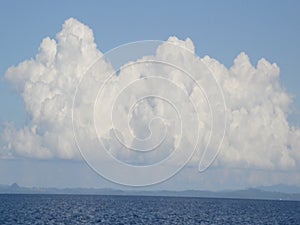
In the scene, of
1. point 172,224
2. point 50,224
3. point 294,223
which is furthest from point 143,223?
point 294,223

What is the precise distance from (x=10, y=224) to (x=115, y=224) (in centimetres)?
2752

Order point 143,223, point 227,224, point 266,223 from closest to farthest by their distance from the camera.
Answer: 1. point 143,223
2. point 227,224
3. point 266,223

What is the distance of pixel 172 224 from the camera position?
15350 centimetres

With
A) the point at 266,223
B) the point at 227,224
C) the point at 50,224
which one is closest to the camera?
the point at 50,224

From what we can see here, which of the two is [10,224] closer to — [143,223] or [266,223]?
[143,223]

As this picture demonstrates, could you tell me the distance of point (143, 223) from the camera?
Result: 153 m

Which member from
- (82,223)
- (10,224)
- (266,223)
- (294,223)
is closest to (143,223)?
(82,223)

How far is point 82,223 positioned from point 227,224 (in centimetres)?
4591

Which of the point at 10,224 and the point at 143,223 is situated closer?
the point at 10,224

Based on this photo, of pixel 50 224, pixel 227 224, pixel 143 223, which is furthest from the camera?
pixel 227 224

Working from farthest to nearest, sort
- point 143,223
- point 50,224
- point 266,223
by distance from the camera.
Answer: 1. point 266,223
2. point 143,223
3. point 50,224

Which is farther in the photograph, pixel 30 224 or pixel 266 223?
pixel 266 223

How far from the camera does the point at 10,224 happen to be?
142m

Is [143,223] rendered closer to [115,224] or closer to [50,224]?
[115,224]
